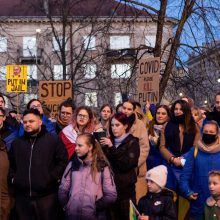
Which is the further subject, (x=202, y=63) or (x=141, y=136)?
(x=202, y=63)

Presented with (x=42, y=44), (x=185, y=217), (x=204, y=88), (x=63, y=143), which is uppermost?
(x=42, y=44)

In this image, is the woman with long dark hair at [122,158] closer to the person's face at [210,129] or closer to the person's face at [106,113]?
the person's face at [210,129]

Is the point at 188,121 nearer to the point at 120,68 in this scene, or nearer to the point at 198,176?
the point at 198,176

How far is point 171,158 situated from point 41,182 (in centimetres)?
202

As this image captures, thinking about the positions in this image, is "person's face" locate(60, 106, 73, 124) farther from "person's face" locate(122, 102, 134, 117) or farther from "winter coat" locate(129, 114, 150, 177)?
"winter coat" locate(129, 114, 150, 177)

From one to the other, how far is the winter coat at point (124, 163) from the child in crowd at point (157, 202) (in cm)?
65

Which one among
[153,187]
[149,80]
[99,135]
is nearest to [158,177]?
[153,187]

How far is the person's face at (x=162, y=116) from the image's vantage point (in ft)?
30.1

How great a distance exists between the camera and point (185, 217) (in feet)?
24.4

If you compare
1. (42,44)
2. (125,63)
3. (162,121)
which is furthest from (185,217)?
(42,44)

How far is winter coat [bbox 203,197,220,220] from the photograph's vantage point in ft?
20.9

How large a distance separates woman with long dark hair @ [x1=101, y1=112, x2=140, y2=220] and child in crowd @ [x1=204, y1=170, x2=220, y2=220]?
47.9 inches

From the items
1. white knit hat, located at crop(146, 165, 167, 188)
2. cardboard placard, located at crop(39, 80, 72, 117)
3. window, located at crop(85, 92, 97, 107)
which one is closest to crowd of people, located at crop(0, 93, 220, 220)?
white knit hat, located at crop(146, 165, 167, 188)

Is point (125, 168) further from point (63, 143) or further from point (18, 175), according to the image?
point (18, 175)
